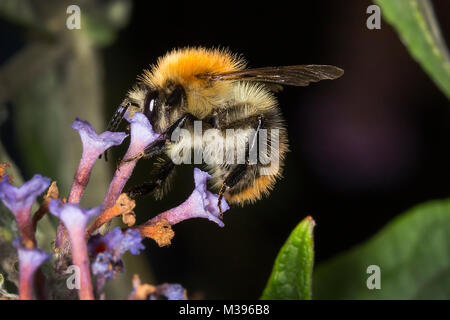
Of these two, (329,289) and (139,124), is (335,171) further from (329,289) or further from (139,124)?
(139,124)

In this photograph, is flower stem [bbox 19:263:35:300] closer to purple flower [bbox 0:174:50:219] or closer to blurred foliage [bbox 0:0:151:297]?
purple flower [bbox 0:174:50:219]

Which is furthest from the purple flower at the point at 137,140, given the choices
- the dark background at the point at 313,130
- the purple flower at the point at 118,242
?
the dark background at the point at 313,130

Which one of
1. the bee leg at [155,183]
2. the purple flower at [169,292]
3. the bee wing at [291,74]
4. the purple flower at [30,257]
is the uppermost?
the bee wing at [291,74]

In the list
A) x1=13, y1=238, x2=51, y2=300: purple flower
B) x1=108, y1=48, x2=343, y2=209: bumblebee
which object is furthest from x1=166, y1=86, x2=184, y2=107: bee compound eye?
x1=13, y1=238, x2=51, y2=300: purple flower

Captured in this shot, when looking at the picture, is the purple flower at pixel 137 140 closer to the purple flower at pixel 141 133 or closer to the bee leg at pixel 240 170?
the purple flower at pixel 141 133

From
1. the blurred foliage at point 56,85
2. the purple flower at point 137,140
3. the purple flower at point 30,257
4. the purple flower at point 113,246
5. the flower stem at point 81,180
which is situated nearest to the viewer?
the purple flower at point 30,257

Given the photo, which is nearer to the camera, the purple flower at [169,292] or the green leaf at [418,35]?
the purple flower at [169,292]

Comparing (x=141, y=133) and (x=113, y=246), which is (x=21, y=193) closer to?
(x=113, y=246)

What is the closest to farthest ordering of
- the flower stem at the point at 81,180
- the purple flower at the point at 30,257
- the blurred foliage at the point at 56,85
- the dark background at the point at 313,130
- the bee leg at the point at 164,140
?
1. the purple flower at the point at 30,257
2. the flower stem at the point at 81,180
3. the bee leg at the point at 164,140
4. the blurred foliage at the point at 56,85
5. the dark background at the point at 313,130
